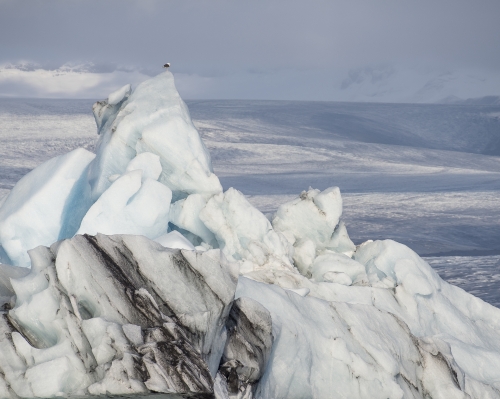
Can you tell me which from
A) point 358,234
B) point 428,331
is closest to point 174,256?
point 428,331

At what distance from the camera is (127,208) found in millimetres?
6742

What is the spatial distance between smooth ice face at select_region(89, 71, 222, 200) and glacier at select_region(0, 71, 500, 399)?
0.02 metres

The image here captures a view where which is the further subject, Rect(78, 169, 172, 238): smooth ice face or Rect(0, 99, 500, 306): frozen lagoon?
Rect(0, 99, 500, 306): frozen lagoon

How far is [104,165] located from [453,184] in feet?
55.1

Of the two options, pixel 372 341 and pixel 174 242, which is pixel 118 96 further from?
pixel 372 341

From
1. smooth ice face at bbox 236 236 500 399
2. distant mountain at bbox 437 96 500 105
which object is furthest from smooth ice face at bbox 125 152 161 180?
distant mountain at bbox 437 96 500 105

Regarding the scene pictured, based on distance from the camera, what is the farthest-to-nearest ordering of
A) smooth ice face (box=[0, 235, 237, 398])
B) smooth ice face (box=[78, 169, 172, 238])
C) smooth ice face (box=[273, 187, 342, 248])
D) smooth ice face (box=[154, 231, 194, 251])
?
smooth ice face (box=[273, 187, 342, 248])
smooth ice face (box=[78, 169, 172, 238])
smooth ice face (box=[154, 231, 194, 251])
smooth ice face (box=[0, 235, 237, 398])

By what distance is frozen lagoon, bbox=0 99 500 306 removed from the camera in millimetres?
14984

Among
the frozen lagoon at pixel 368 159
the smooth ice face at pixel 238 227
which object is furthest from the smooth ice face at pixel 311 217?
the frozen lagoon at pixel 368 159

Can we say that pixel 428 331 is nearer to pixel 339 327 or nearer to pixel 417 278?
pixel 417 278

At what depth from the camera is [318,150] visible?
28.6 metres

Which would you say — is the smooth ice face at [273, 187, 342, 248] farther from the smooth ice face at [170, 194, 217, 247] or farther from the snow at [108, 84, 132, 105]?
the snow at [108, 84, 132, 105]

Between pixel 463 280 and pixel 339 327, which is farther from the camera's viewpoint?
pixel 463 280

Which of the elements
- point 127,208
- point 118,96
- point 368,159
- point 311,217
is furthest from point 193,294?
point 368,159
